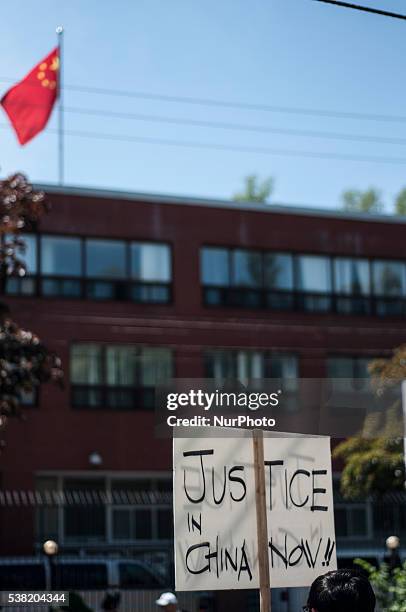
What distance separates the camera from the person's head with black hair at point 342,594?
14.9 ft

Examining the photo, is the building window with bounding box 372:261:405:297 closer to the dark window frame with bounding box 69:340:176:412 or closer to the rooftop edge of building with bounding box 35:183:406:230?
the rooftop edge of building with bounding box 35:183:406:230

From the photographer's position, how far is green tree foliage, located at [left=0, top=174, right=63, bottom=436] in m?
17.3

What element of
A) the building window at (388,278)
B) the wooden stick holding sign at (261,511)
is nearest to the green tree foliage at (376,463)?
the building window at (388,278)

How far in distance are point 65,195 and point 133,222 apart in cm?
204

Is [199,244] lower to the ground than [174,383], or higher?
higher

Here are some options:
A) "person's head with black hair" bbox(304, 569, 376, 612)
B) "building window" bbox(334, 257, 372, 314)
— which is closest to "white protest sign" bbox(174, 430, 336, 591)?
"person's head with black hair" bbox(304, 569, 376, 612)

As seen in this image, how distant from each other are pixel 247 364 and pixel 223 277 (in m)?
2.55

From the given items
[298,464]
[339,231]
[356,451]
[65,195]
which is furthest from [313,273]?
[298,464]

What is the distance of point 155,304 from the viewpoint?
32500 mm

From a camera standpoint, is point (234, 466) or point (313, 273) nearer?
point (234, 466)

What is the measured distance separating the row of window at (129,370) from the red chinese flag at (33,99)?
43.3 ft

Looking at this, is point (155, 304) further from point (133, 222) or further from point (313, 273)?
point (313, 273)

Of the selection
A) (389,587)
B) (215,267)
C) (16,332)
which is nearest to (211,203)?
(215,267)

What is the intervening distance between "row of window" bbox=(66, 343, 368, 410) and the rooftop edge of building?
4.15 metres
